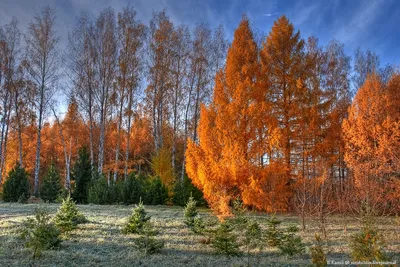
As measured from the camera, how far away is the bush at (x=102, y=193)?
14.9 metres

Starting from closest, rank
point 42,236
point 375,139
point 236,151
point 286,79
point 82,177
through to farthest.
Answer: point 42,236
point 236,151
point 375,139
point 286,79
point 82,177

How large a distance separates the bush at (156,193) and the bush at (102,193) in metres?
1.71

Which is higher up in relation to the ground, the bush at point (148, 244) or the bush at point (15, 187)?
the bush at point (15, 187)

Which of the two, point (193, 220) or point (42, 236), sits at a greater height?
point (42, 236)

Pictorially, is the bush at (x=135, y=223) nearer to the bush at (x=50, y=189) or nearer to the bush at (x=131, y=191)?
the bush at (x=131, y=191)

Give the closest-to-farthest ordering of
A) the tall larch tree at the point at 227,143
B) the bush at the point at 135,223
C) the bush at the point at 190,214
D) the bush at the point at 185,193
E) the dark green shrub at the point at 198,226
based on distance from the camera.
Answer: the bush at the point at 135,223 → the dark green shrub at the point at 198,226 → the bush at the point at 190,214 → the tall larch tree at the point at 227,143 → the bush at the point at 185,193

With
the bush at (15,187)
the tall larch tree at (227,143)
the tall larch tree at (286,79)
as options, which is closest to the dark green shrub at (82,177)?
the bush at (15,187)

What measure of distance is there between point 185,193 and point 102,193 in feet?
14.4

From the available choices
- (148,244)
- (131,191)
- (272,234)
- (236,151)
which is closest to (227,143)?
(236,151)

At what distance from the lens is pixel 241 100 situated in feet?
36.4

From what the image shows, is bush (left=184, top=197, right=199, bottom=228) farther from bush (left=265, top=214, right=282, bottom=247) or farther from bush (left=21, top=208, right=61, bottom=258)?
bush (left=21, top=208, right=61, bottom=258)

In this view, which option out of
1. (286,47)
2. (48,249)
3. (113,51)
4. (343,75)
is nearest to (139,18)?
(113,51)

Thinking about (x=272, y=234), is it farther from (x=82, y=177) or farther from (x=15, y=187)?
(x=15, y=187)

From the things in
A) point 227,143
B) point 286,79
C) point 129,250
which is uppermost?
point 286,79
